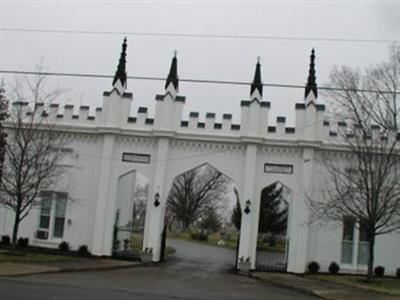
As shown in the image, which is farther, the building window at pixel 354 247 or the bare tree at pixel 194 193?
the bare tree at pixel 194 193

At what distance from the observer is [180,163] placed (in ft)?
95.4

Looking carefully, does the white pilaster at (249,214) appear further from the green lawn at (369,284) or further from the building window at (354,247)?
the building window at (354,247)

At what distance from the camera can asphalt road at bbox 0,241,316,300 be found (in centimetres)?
1365

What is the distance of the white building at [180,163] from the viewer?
27781mm

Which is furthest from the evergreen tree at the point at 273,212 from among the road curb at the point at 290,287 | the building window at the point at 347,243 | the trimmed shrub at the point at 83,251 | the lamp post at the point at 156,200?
the road curb at the point at 290,287

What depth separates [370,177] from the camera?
80.8 ft

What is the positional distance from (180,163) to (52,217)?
6944 millimetres

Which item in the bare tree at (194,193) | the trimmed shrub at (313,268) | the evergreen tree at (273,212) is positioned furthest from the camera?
the bare tree at (194,193)

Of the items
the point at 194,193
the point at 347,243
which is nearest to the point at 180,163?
the point at 347,243

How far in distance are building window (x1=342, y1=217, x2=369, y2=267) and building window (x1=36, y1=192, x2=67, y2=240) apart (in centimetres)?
1367

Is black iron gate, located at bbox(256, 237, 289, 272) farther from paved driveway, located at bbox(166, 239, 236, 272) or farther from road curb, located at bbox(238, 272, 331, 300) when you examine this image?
road curb, located at bbox(238, 272, 331, 300)

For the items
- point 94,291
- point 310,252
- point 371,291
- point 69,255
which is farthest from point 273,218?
point 94,291

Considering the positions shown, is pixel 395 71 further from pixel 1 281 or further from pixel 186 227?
pixel 186 227

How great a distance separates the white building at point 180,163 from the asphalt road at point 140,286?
4.62 meters
